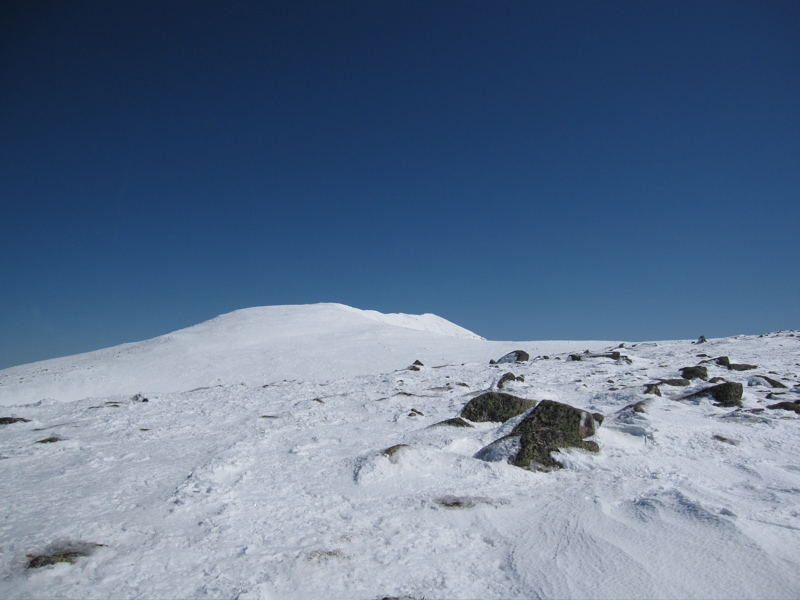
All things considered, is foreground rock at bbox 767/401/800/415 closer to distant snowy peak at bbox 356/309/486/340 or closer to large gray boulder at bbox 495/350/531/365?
large gray boulder at bbox 495/350/531/365

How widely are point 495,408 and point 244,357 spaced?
758 inches

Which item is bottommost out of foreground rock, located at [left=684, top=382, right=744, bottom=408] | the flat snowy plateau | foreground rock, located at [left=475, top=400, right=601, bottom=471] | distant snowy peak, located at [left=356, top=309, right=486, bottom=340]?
the flat snowy plateau

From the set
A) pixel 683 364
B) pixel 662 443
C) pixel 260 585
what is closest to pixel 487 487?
pixel 260 585

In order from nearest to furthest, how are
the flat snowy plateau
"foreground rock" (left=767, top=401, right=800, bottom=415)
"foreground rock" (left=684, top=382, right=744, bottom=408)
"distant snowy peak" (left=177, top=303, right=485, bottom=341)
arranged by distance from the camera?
1. the flat snowy plateau
2. "foreground rock" (left=767, top=401, right=800, bottom=415)
3. "foreground rock" (left=684, top=382, right=744, bottom=408)
4. "distant snowy peak" (left=177, top=303, right=485, bottom=341)

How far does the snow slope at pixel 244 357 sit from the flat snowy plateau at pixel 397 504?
10200 millimetres

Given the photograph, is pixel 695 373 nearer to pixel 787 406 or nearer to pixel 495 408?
pixel 787 406

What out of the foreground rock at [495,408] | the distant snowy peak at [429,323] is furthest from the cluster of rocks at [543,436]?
the distant snowy peak at [429,323]

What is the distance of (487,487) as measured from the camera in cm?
472

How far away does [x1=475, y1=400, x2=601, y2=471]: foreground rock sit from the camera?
5.22 m

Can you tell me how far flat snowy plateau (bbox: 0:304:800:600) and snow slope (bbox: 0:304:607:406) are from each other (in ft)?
33.5

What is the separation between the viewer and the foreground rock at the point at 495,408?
754 cm

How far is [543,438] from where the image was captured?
5547 mm

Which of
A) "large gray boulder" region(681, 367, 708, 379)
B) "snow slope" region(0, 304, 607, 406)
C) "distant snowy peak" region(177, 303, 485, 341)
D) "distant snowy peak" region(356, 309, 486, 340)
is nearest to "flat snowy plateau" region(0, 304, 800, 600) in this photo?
"large gray boulder" region(681, 367, 708, 379)

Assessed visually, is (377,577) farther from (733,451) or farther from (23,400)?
(23,400)
